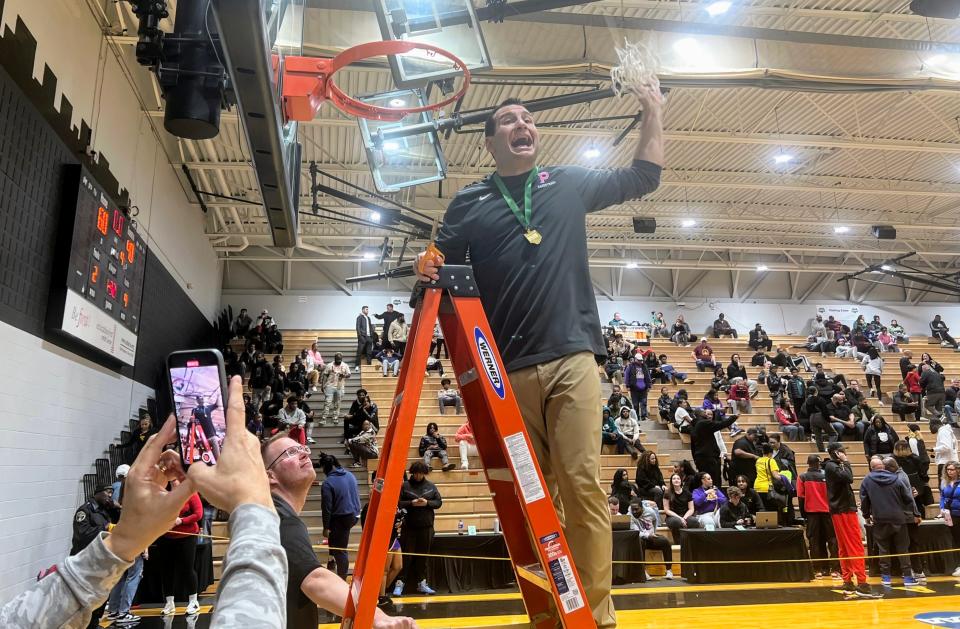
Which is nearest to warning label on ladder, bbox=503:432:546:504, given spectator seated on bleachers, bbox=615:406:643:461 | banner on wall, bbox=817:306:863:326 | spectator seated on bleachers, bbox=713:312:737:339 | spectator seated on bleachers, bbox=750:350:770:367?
spectator seated on bleachers, bbox=615:406:643:461

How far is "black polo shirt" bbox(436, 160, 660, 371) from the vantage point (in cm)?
225

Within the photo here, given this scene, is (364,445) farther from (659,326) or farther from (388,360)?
(659,326)

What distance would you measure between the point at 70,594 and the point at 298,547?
181 cm

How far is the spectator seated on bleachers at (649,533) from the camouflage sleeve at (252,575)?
917 centimetres

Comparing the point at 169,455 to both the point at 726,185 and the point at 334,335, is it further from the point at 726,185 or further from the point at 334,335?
the point at 334,335

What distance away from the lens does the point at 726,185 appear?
16.9m

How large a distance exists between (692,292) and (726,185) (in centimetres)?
998

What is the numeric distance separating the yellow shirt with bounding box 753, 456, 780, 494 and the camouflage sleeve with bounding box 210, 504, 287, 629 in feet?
39.6

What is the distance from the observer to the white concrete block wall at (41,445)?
677 cm

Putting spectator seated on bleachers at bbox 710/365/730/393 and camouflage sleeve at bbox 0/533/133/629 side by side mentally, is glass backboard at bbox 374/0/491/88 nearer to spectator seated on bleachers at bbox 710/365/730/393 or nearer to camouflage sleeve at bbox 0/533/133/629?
camouflage sleeve at bbox 0/533/133/629

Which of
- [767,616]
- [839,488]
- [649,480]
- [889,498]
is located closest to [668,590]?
[767,616]

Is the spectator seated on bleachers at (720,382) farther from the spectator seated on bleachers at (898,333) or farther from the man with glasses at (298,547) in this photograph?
the man with glasses at (298,547)

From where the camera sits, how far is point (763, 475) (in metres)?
11.5

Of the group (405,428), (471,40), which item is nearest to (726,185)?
(471,40)
